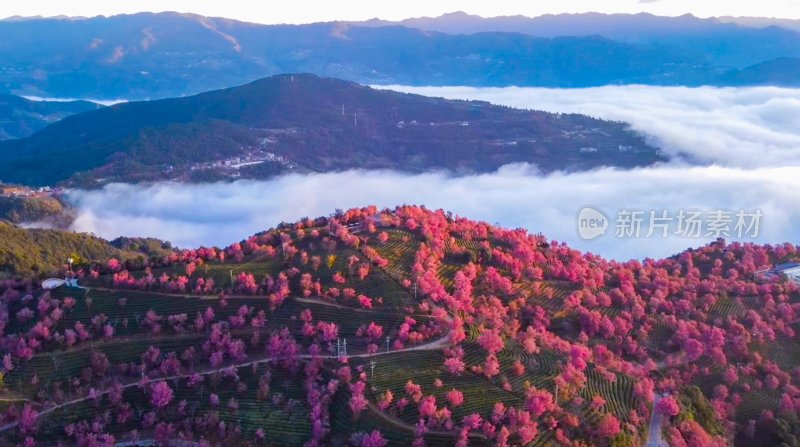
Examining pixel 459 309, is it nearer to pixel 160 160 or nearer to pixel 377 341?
pixel 377 341

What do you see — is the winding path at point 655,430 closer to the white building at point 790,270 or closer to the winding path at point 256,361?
the winding path at point 256,361

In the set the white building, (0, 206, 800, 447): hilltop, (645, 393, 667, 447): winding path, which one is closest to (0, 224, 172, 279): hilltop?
(0, 206, 800, 447): hilltop

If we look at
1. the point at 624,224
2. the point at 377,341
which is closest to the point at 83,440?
the point at 377,341

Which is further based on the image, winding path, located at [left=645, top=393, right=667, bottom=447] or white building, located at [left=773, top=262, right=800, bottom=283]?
white building, located at [left=773, top=262, right=800, bottom=283]

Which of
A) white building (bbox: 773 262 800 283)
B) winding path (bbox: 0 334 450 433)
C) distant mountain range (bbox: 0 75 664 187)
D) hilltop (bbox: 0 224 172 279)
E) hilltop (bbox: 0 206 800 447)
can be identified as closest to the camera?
hilltop (bbox: 0 206 800 447)

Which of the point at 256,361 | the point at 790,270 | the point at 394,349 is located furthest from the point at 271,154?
the point at 394,349

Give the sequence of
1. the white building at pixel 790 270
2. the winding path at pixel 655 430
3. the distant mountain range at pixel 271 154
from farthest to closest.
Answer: the distant mountain range at pixel 271 154 → the white building at pixel 790 270 → the winding path at pixel 655 430

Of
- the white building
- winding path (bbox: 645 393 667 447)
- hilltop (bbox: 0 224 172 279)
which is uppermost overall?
the white building

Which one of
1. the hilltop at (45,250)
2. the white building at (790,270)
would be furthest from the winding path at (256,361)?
the white building at (790,270)

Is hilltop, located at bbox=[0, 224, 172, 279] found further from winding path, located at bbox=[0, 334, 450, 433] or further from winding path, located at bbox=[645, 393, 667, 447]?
winding path, located at bbox=[645, 393, 667, 447]

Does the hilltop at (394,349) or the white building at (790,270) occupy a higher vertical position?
the white building at (790,270)
